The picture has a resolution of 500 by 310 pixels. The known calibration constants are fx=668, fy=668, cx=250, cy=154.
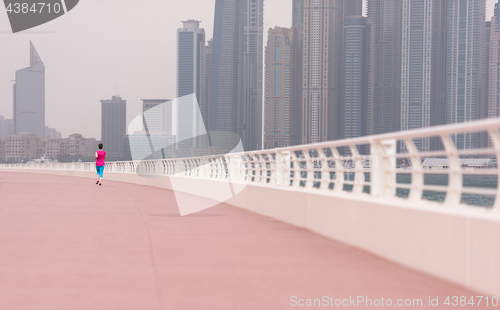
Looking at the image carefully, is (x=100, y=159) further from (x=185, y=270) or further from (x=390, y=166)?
(x=185, y=270)

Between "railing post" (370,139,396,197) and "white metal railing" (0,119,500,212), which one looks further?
"railing post" (370,139,396,197)

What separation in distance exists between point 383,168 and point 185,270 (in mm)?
3369

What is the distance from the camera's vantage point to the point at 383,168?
9.16m

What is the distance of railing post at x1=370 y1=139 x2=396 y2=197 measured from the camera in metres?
8.96

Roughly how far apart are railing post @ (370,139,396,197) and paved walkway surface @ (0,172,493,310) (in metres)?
0.91

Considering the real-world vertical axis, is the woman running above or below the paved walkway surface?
above

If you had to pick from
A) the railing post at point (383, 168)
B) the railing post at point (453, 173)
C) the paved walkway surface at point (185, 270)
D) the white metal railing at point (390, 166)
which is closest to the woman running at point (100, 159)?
the white metal railing at point (390, 166)

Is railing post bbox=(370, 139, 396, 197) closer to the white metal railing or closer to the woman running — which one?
the white metal railing

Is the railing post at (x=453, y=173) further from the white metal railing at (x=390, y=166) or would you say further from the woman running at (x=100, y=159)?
the woman running at (x=100, y=159)

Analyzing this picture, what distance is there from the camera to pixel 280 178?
15.1m

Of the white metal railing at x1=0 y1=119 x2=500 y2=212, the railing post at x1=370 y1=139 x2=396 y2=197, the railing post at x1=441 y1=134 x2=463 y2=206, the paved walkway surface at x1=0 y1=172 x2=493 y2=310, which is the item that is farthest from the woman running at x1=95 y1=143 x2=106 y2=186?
the railing post at x1=441 y1=134 x2=463 y2=206

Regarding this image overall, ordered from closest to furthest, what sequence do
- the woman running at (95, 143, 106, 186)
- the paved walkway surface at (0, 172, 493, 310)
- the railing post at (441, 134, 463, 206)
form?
1. the paved walkway surface at (0, 172, 493, 310)
2. the railing post at (441, 134, 463, 206)
3. the woman running at (95, 143, 106, 186)

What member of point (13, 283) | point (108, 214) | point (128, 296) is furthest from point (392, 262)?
point (108, 214)

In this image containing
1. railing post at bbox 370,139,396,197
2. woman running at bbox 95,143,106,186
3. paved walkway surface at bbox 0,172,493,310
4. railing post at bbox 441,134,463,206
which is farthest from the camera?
woman running at bbox 95,143,106,186
